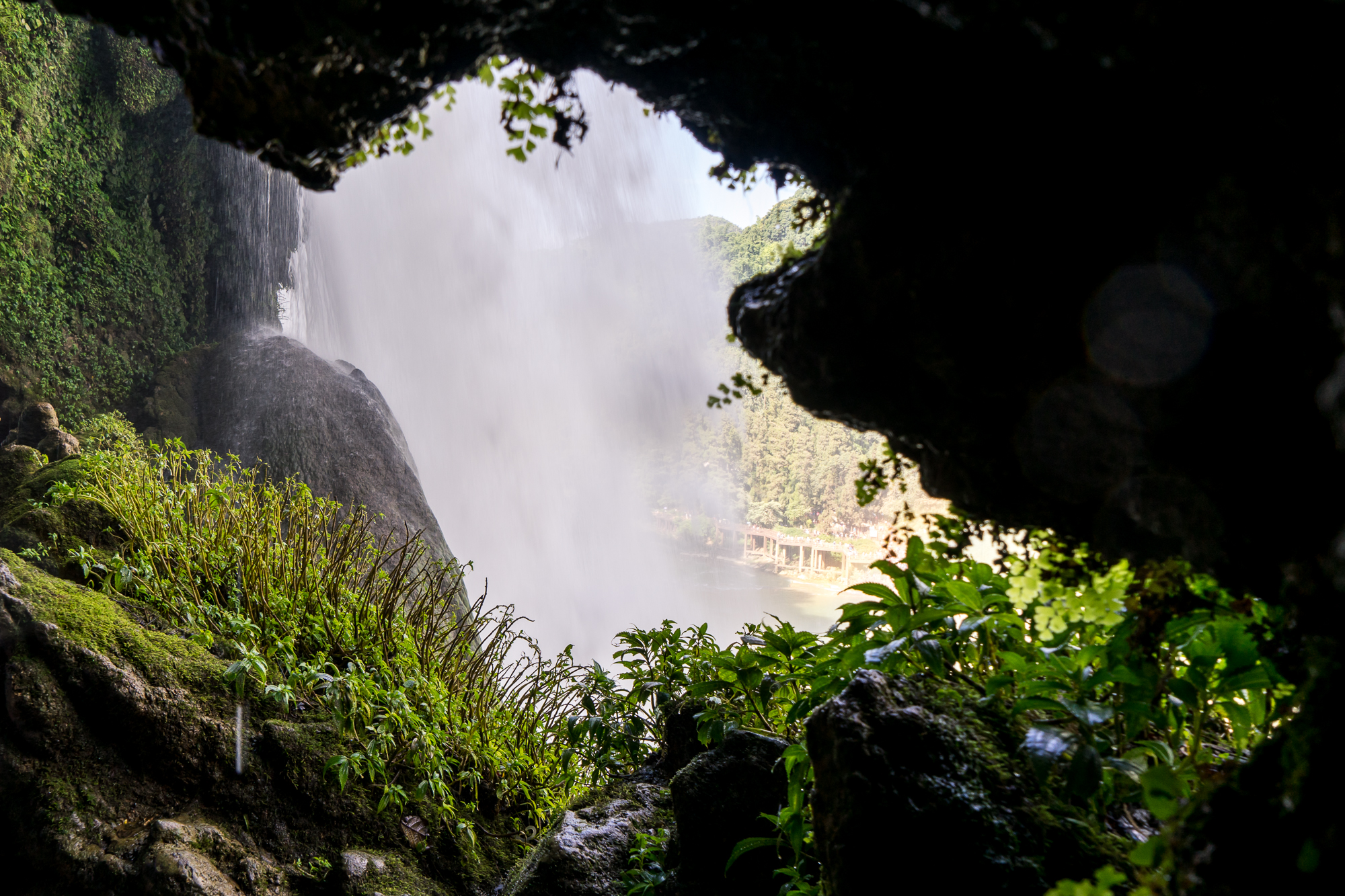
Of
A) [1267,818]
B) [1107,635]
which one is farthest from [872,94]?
[1107,635]

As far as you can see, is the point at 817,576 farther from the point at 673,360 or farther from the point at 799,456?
the point at 673,360

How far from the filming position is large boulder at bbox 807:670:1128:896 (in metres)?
1.23

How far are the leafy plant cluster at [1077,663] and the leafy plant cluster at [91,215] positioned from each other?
34.6 feet

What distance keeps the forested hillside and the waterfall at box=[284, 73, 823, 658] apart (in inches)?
116

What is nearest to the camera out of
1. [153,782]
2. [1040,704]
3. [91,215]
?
[1040,704]

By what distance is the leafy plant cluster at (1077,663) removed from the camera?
1.13 metres

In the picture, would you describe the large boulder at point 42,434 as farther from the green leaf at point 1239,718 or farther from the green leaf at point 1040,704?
the green leaf at point 1239,718

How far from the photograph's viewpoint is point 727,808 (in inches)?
86.0

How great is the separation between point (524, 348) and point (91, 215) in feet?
60.8

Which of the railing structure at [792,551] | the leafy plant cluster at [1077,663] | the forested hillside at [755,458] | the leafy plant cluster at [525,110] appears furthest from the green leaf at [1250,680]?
the forested hillside at [755,458]

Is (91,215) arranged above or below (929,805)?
above

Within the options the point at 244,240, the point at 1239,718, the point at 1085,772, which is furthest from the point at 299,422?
the point at 1239,718

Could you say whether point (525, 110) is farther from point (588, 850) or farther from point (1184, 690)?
point (588, 850)

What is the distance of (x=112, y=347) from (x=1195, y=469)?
1217 cm
